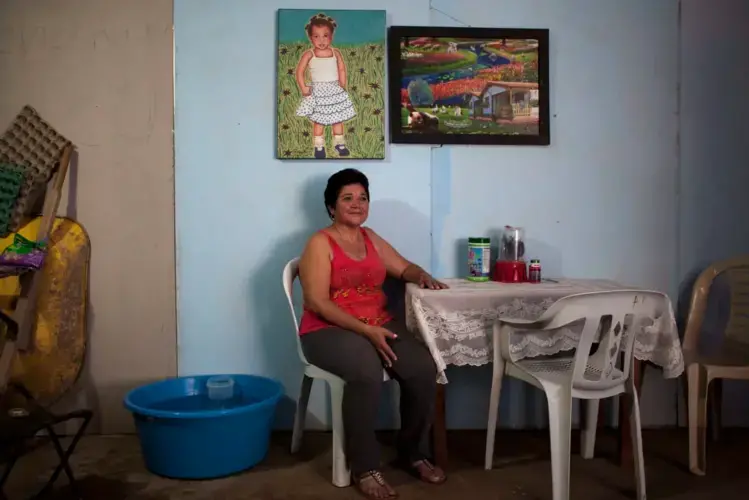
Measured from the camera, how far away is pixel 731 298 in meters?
2.66

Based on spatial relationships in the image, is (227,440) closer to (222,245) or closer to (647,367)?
(222,245)

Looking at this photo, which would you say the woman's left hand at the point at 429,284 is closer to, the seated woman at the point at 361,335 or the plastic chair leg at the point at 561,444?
the seated woman at the point at 361,335

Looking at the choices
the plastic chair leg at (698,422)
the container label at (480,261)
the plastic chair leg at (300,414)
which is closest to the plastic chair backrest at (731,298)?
the plastic chair leg at (698,422)

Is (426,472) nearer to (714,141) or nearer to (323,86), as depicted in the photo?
(323,86)

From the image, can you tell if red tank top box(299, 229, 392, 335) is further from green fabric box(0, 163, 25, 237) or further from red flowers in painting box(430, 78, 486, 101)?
green fabric box(0, 163, 25, 237)

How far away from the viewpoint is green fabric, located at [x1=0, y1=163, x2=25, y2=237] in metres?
2.43

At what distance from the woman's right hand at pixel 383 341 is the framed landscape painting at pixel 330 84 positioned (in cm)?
89

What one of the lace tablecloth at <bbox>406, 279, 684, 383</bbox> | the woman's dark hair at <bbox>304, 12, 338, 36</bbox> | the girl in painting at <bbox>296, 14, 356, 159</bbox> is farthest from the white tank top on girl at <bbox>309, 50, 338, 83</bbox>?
the lace tablecloth at <bbox>406, 279, 684, 383</bbox>

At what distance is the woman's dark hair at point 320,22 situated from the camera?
8.71 ft

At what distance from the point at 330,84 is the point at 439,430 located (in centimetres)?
157

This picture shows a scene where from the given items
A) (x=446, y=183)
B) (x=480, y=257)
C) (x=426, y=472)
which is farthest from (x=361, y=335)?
(x=446, y=183)

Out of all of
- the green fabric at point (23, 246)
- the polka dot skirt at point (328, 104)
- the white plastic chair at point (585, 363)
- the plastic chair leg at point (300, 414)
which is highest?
the polka dot skirt at point (328, 104)

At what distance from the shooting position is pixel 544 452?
2461 millimetres

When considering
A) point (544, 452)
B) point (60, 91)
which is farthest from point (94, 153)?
point (544, 452)
